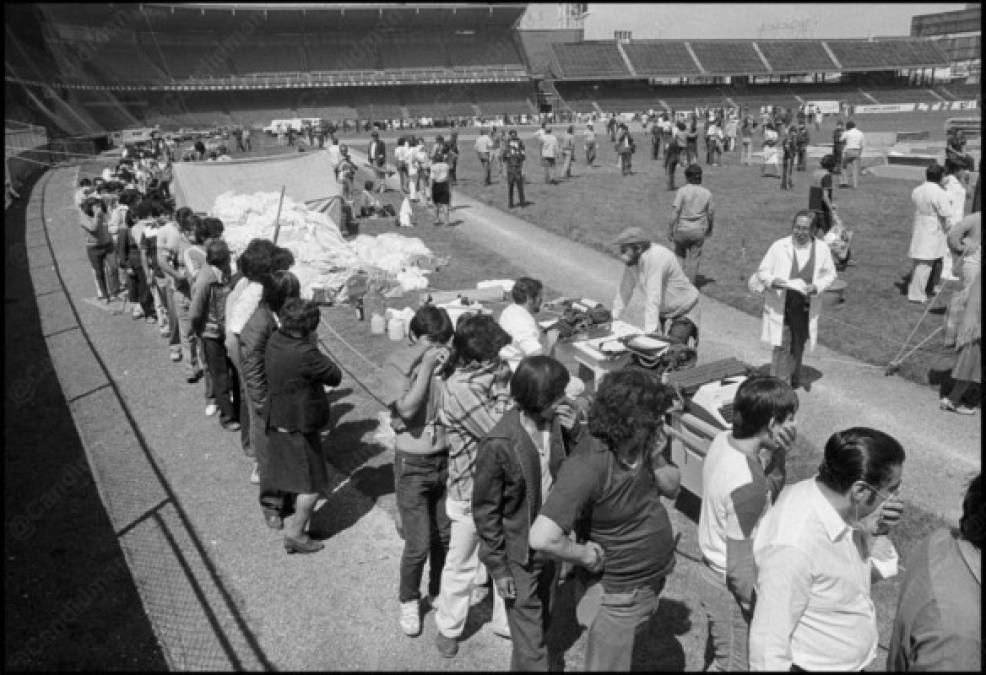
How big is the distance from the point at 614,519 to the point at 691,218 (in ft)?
24.5

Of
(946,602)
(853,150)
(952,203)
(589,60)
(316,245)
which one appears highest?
(589,60)

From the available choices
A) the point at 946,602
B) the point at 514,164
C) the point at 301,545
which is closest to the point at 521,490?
the point at 946,602

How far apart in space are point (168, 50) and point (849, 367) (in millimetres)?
63938

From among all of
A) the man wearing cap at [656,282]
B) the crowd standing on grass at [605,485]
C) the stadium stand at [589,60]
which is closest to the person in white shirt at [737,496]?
the crowd standing on grass at [605,485]

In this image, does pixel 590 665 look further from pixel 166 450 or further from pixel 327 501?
pixel 166 450

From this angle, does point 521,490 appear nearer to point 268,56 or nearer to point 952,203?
point 952,203

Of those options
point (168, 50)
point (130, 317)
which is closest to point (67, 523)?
point (130, 317)

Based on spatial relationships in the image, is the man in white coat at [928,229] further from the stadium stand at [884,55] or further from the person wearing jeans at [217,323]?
the stadium stand at [884,55]

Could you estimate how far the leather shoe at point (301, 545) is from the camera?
4836 mm

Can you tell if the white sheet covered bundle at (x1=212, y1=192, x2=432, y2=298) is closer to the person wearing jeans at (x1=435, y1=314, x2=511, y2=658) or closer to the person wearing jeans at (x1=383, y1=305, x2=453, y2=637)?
the person wearing jeans at (x1=383, y1=305, x2=453, y2=637)

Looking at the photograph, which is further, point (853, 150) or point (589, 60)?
point (589, 60)

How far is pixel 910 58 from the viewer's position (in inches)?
2753

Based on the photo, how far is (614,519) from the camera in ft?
9.30

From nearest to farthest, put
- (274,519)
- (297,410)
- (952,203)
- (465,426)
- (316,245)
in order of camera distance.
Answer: (465,426) < (297,410) < (274,519) < (952,203) < (316,245)
